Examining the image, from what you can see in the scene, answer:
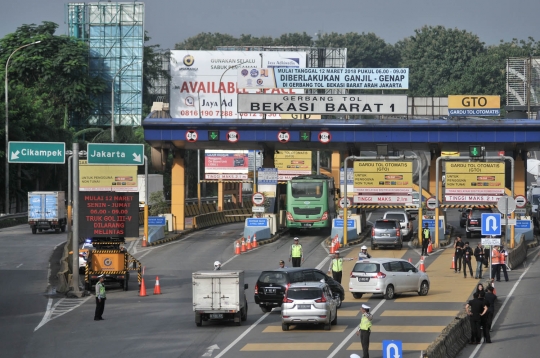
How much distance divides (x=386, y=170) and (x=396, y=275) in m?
20.4

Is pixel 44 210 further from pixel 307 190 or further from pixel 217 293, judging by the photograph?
pixel 217 293

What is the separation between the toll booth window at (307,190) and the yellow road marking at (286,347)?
3382cm

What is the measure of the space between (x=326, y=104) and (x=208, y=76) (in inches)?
1630

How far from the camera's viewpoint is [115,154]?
37531 mm

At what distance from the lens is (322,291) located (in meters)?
27.2

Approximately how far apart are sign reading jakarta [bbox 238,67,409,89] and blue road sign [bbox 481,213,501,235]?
27233 mm

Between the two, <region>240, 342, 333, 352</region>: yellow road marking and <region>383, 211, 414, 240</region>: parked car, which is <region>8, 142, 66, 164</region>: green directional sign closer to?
<region>240, 342, 333, 352</region>: yellow road marking

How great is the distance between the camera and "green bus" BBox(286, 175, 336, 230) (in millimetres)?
58719

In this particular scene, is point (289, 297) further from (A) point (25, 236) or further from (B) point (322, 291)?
(A) point (25, 236)

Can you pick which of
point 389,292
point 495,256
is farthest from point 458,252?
point 389,292

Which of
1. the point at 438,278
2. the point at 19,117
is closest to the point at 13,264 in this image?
the point at 438,278

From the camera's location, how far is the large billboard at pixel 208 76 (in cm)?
9606

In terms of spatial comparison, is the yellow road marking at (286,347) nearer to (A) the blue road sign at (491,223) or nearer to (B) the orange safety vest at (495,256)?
(A) the blue road sign at (491,223)

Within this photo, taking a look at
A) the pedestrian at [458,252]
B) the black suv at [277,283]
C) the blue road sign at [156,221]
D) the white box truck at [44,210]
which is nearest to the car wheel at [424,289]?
the black suv at [277,283]
